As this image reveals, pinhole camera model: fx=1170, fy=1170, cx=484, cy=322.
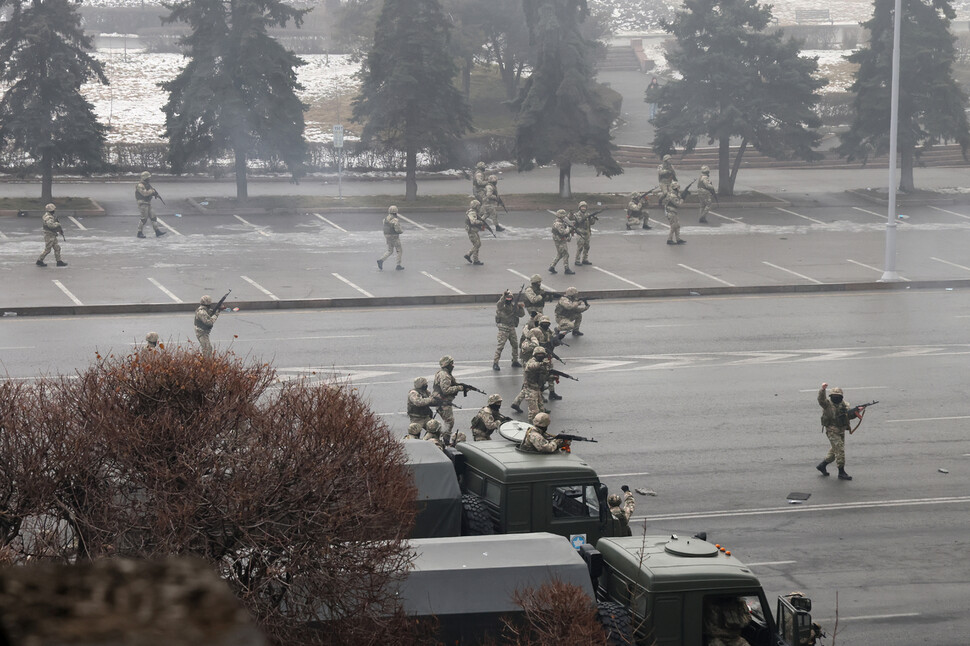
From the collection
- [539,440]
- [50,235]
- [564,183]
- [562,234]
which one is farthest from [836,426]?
[564,183]

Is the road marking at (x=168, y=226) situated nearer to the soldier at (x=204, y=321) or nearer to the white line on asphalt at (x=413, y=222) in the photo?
the white line on asphalt at (x=413, y=222)

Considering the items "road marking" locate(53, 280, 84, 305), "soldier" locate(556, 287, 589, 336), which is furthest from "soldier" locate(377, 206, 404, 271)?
"road marking" locate(53, 280, 84, 305)

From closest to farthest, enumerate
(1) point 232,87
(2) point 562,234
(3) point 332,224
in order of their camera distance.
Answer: (2) point 562,234 < (1) point 232,87 < (3) point 332,224

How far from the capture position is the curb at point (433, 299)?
26.4m

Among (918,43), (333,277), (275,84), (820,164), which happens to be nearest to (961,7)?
(820,164)

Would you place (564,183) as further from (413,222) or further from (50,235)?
(50,235)

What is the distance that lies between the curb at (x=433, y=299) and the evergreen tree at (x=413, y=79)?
13.8 m

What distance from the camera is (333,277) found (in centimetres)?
3077

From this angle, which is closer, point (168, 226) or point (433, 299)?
point (433, 299)

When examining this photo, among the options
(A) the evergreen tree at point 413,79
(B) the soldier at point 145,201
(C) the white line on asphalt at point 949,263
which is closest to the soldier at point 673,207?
(C) the white line on asphalt at point 949,263

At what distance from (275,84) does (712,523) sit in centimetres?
2918

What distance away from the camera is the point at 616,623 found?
8812 millimetres

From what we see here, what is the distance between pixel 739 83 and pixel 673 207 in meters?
9.63

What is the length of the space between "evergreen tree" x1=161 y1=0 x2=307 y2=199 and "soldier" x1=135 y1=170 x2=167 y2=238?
4.53 m
